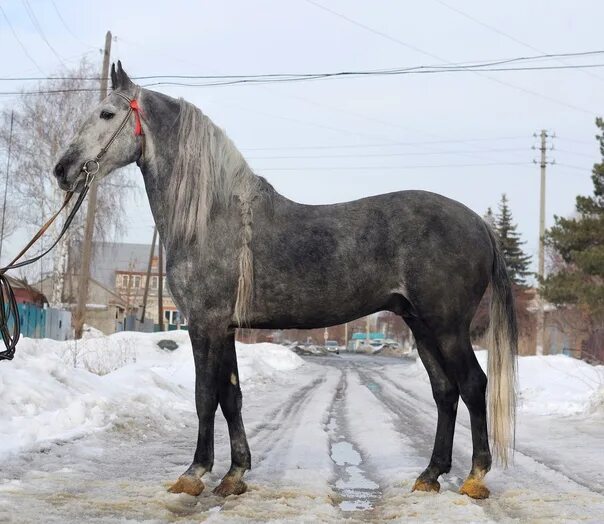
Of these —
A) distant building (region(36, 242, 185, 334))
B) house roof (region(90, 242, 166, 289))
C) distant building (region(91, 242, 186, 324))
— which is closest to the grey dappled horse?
distant building (region(36, 242, 185, 334))

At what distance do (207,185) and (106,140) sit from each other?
802 millimetres

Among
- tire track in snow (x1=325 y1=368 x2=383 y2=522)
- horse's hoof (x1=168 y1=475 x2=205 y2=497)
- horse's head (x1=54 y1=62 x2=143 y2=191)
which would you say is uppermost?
horse's head (x1=54 y1=62 x2=143 y2=191)

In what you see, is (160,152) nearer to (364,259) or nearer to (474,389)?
(364,259)

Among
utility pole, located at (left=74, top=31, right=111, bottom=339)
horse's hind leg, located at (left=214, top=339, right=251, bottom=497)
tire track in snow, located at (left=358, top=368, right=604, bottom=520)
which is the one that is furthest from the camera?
Answer: utility pole, located at (left=74, top=31, right=111, bottom=339)

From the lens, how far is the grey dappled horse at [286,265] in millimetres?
5254

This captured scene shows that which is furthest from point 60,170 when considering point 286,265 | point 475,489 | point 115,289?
point 115,289

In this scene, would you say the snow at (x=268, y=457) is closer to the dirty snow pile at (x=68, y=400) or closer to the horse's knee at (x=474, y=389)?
the dirty snow pile at (x=68, y=400)

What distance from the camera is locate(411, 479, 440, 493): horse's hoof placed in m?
5.17

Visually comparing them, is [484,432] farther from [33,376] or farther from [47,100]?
[47,100]

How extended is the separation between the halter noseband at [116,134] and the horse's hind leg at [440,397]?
2420 mm

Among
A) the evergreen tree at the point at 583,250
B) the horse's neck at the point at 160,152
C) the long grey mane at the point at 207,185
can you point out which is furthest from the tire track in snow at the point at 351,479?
the evergreen tree at the point at 583,250

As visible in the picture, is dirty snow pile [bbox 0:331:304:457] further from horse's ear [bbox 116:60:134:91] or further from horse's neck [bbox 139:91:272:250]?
horse's ear [bbox 116:60:134:91]

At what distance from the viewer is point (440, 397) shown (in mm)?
5621

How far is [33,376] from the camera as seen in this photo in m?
8.59
